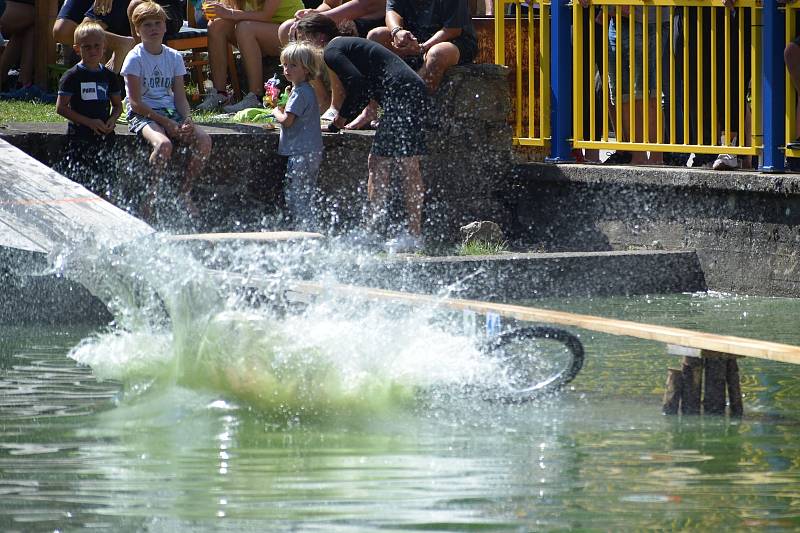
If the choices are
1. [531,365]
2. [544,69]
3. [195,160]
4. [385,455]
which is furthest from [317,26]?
[385,455]

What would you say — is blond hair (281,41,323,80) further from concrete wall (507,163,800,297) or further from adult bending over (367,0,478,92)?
concrete wall (507,163,800,297)

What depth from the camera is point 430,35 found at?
12352mm

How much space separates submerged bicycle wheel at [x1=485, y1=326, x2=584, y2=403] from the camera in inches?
266

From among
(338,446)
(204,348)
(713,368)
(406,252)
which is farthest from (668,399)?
(406,252)

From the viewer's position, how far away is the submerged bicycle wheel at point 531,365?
22.1ft

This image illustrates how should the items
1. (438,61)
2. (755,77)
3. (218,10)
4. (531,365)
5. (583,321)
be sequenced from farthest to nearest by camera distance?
(218,10) < (438,61) < (755,77) < (531,365) < (583,321)

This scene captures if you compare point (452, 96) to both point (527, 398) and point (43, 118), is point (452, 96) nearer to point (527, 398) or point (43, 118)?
point (43, 118)

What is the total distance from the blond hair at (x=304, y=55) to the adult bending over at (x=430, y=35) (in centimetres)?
73

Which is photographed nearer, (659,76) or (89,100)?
(89,100)

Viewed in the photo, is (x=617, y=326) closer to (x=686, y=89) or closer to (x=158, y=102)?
(x=686, y=89)

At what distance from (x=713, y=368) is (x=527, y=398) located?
82 cm

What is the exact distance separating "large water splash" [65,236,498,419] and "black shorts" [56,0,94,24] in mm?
6696

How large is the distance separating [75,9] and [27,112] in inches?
48.4

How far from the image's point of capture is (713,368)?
650 centimetres
